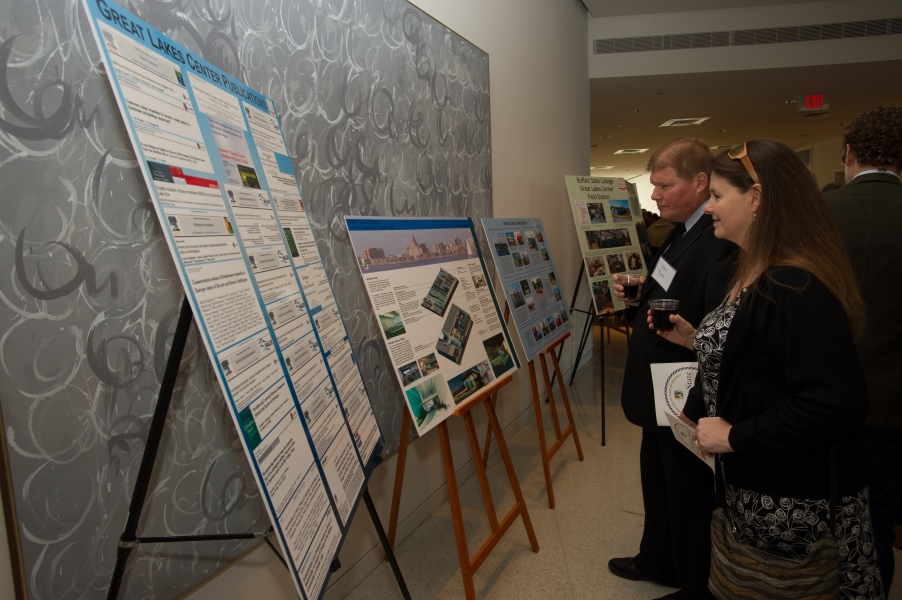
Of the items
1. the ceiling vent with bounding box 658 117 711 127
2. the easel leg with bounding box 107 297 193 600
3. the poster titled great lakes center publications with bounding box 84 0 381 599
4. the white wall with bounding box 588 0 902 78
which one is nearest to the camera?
the poster titled great lakes center publications with bounding box 84 0 381 599

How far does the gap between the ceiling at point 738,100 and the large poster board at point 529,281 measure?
13.2ft

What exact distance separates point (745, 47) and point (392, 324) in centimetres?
615

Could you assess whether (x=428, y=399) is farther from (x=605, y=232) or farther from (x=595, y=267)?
(x=605, y=232)

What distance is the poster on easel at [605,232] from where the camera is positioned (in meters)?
3.61

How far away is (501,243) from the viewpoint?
2734 mm

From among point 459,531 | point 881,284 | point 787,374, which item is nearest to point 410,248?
point 459,531

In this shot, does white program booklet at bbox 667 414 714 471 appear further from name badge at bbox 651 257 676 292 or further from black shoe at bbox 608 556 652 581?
black shoe at bbox 608 556 652 581

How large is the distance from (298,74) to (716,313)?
59.3 inches

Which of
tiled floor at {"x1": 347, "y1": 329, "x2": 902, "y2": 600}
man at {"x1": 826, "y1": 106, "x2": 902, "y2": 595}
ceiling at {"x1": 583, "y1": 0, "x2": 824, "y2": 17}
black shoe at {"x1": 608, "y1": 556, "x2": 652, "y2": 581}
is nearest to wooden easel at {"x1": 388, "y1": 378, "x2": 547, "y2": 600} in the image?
tiled floor at {"x1": 347, "y1": 329, "x2": 902, "y2": 600}

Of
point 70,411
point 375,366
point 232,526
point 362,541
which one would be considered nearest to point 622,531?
point 362,541

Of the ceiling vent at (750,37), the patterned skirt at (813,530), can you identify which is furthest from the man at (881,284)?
the ceiling vent at (750,37)

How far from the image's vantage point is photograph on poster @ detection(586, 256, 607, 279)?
358 centimetres

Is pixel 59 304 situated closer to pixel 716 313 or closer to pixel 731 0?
pixel 716 313

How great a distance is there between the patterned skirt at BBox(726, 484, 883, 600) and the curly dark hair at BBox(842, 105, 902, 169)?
1.26 metres
